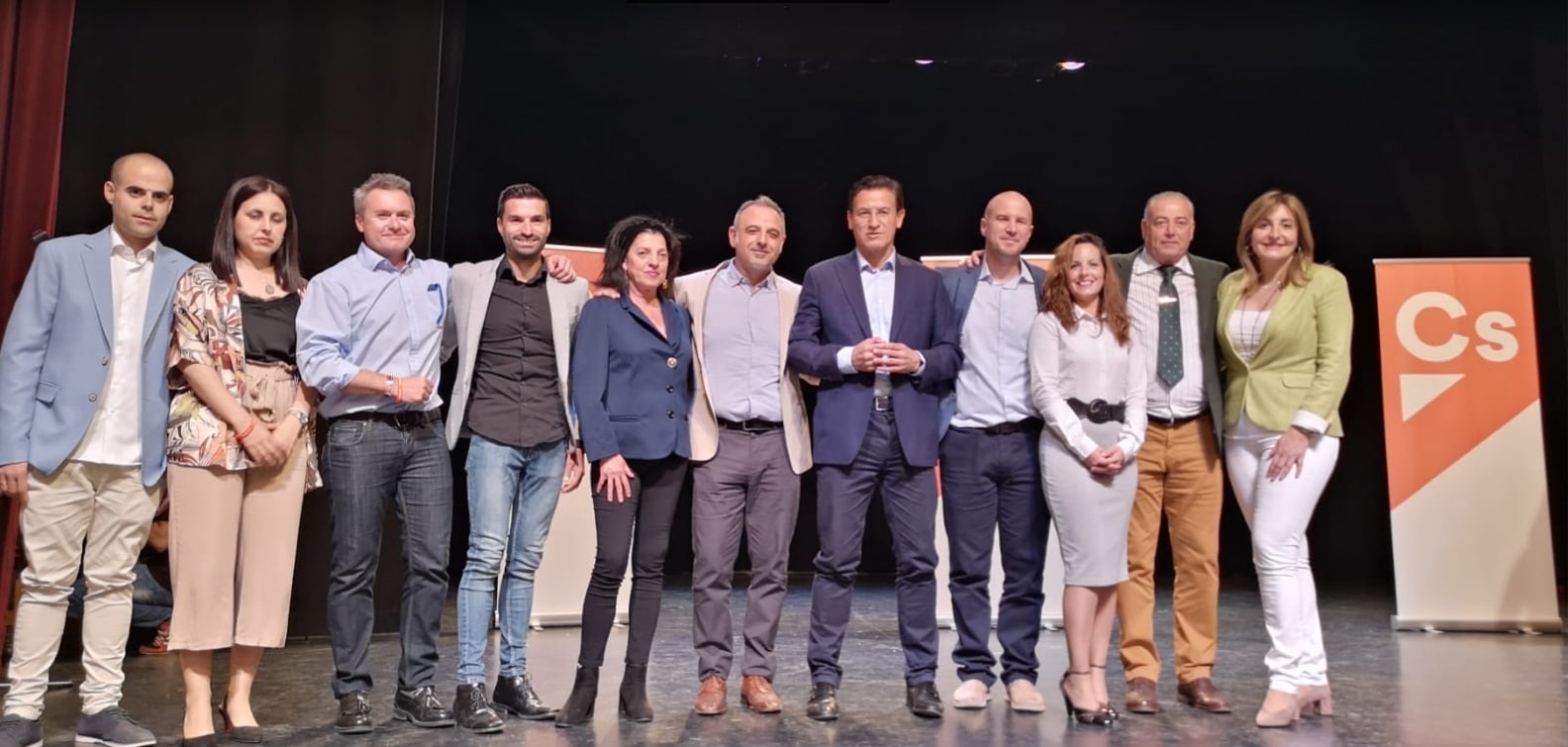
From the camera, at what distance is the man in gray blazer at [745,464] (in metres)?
3.36

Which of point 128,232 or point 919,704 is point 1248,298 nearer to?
point 919,704

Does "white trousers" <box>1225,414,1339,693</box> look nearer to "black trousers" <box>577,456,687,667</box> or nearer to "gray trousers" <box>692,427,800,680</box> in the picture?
"gray trousers" <box>692,427,800,680</box>

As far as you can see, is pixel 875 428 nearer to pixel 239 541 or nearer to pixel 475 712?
pixel 475 712

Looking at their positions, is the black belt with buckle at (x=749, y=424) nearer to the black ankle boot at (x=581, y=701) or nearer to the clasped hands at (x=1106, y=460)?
the black ankle boot at (x=581, y=701)

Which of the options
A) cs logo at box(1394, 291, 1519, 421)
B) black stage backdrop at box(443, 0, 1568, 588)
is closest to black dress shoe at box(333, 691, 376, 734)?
black stage backdrop at box(443, 0, 1568, 588)

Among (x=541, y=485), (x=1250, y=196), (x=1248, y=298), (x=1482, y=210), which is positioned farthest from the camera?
(x=1250, y=196)

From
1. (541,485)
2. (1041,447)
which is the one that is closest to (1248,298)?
(1041,447)

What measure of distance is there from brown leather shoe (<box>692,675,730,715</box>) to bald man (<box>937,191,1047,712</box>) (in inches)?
26.7

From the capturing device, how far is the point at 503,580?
3.32m

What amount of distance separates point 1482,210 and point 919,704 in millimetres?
4833

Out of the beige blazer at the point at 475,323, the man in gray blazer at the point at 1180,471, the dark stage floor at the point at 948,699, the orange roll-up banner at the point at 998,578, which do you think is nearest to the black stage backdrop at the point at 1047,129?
the orange roll-up banner at the point at 998,578

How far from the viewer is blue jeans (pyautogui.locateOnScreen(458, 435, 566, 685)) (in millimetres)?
3189

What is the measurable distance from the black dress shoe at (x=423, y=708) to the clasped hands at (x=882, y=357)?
146 centimetres

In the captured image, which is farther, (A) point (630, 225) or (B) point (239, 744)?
(A) point (630, 225)
